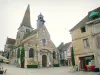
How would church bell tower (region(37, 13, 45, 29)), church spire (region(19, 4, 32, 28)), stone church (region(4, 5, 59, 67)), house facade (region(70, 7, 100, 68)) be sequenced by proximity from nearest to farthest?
house facade (region(70, 7, 100, 68))
stone church (region(4, 5, 59, 67))
church bell tower (region(37, 13, 45, 29))
church spire (region(19, 4, 32, 28))

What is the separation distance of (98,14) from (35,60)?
20734mm

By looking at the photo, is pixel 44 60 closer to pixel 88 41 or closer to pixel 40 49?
pixel 40 49

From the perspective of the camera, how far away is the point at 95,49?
17.0 metres

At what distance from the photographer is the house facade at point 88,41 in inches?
670

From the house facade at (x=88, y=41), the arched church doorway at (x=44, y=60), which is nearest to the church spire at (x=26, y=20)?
the arched church doorway at (x=44, y=60)

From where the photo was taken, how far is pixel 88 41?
1859cm

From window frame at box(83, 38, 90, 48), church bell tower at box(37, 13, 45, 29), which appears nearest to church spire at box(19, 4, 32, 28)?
church bell tower at box(37, 13, 45, 29)

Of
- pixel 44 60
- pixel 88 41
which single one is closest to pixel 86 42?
pixel 88 41

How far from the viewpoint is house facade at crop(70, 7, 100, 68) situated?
1702 centimetres

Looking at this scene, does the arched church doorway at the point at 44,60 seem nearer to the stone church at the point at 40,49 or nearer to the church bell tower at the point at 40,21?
the stone church at the point at 40,49

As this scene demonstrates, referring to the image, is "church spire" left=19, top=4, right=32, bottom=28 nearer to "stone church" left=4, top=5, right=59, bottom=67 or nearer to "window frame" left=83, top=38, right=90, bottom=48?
"stone church" left=4, top=5, right=59, bottom=67

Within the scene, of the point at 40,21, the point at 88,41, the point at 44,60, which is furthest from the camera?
the point at 40,21

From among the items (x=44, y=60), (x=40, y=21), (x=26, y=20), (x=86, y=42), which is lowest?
(x=44, y=60)

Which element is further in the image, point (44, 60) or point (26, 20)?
point (26, 20)
